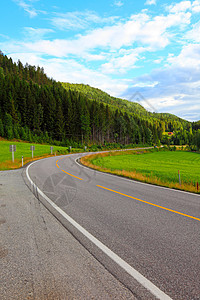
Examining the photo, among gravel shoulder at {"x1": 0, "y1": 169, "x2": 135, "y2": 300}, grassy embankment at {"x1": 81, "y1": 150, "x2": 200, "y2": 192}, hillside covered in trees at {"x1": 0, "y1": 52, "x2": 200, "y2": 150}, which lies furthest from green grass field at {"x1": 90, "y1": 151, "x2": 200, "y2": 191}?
hillside covered in trees at {"x1": 0, "y1": 52, "x2": 200, "y2": 150}

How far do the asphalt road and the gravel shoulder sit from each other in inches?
9.5

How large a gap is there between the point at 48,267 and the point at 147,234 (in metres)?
2.36

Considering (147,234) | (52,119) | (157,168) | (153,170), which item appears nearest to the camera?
(147,234)

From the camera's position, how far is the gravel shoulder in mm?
2531

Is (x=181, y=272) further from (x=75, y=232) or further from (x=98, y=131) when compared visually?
(x=98, y=131)

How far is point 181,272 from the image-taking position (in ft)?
Answer: 9.67

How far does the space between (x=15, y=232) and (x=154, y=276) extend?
3344 millimetres

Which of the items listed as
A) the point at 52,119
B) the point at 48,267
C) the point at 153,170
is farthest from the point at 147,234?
the point at 52,119

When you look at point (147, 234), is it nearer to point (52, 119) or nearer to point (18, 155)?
point (18, 155)

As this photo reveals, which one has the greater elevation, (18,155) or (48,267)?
(48,267)

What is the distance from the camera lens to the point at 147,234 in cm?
433

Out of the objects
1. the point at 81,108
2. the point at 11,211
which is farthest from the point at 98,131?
the point at 11,211

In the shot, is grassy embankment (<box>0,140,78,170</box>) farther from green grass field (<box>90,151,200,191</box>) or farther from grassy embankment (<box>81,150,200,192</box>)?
green grass field (<box>90,151,200,191</box>)

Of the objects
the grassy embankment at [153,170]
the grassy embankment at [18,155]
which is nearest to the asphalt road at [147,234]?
the grassy embankment at [153,170]
